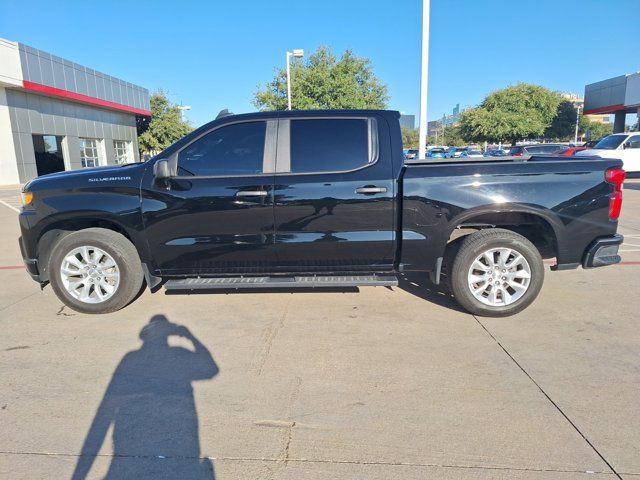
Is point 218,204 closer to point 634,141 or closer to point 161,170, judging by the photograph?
point 161,170

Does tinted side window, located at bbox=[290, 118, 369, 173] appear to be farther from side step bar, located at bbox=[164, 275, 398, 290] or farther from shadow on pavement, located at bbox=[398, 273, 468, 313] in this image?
shadow on pavement, located at bbox=[398, 273, 468, 313]

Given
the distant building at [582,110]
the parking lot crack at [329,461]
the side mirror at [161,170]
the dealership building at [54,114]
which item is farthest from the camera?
the distant building at [582,110]

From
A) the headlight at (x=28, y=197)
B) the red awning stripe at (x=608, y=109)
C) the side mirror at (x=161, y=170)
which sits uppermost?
the red awning stripe at (x=608, y=109)

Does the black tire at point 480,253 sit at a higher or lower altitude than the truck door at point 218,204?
lower

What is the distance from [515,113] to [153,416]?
148 ft

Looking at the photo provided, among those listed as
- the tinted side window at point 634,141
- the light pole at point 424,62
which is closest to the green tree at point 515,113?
the tinted side window at point 634,141

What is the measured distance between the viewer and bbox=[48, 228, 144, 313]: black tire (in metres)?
4.48

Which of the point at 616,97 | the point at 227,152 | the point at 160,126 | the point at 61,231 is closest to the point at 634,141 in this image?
the point at 616,97

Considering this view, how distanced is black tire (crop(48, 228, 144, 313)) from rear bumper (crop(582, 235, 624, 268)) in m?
4.53

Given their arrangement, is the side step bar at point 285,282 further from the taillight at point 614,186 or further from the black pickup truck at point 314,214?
the taillight at point 614,186

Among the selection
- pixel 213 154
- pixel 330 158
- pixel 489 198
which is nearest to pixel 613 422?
pixel 489 198

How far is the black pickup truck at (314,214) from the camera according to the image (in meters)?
4.31

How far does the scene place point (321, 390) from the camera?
3178 mm

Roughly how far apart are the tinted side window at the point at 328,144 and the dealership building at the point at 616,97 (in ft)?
109
